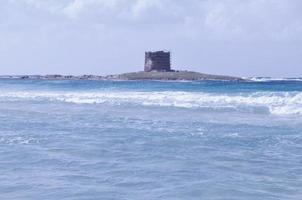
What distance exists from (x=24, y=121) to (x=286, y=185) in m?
12.8

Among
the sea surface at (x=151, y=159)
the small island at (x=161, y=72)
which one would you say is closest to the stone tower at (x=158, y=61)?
the small island at (x=161, y=72)

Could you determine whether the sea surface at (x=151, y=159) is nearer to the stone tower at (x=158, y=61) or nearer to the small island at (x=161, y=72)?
the small island at (x=161, y=72)

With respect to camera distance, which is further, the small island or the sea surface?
the small island

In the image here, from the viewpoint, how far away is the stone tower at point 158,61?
99.9 metres

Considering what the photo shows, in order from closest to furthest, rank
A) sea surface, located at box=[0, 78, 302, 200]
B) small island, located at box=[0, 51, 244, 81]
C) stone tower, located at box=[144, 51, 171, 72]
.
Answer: sea surface, located at box=[0, 78, 302, 200], small island, located at box=[0, 51, 244, 81], stone tower, located at box=[144, 51, 171, 72]

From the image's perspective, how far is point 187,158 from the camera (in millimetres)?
11492

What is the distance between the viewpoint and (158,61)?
101 m

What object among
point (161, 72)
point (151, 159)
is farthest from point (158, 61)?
point (151, 159)

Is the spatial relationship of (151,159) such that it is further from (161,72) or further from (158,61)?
(158,61)

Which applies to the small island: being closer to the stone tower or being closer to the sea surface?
the stone tower

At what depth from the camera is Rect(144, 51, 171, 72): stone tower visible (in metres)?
99.9

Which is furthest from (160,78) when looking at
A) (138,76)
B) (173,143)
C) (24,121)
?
(173,143)

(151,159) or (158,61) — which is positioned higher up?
→ (158,61)

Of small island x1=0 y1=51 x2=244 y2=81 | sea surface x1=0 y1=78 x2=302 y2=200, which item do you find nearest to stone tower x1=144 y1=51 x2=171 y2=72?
small island x1=0 y1=51 x2=244 y2=81
